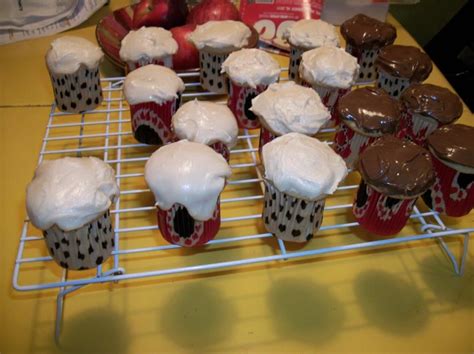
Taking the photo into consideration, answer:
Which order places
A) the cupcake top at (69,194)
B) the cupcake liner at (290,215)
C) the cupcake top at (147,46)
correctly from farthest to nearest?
the cupcake top at (147,46) → the cupcake liner at (290,215) → the cupcake top at (69,194)

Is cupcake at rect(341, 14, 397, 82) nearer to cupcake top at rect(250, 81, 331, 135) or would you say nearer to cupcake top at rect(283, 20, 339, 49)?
cupcake top at rect(283, 20, 339, 49)

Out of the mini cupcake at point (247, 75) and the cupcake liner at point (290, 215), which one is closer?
the cupcake liner at point (290, 215)

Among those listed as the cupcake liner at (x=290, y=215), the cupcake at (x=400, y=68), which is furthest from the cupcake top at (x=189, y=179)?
the cupcake at (x=400, y=68)

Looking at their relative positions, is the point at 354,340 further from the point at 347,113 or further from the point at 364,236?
the point at 347,113

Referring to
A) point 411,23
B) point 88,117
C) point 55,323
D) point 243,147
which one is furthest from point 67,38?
point 411,23

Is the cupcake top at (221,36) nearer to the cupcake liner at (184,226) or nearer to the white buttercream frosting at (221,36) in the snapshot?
the white buttercream frosting at (221,36)

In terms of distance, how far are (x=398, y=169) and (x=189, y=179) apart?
360 mm

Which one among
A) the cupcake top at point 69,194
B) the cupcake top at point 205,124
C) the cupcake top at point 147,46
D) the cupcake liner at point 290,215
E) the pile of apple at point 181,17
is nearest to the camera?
the cupcake top at point 69,194

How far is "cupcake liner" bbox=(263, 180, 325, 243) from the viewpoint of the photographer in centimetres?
77

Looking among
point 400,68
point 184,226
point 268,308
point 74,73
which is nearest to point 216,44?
point 74,73

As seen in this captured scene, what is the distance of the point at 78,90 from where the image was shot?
1.06m

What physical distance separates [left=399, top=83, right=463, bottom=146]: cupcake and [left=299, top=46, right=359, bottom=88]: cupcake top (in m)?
0.14

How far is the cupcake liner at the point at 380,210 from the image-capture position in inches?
31.3

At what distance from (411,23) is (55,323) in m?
1.85
